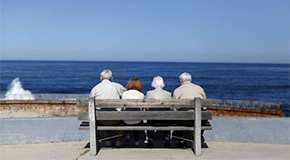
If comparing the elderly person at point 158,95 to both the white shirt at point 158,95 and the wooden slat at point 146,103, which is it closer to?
the white shirt at point 158,95

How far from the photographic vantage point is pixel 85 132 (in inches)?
279

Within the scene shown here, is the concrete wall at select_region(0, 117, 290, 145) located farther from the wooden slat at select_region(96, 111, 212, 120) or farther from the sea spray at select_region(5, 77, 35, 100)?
the sea spray at select_region(5, 77, 35, 100)

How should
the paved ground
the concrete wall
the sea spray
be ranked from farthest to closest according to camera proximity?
the sea spray, the concrete wall, the paved ground

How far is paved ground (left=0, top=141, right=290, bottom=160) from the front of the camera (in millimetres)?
5625

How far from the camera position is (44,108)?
27.2m

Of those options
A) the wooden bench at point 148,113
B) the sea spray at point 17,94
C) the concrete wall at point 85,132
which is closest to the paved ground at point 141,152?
the concrete wall at point 85,132

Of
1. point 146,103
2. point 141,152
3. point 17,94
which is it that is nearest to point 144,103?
point 146,103

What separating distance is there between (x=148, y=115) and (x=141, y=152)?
2.34 ft

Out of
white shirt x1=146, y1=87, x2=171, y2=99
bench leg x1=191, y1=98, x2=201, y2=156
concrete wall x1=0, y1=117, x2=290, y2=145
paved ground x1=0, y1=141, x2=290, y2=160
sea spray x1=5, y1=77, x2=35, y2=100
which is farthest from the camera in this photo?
sea spray x1=5, y1=77, x2=35, y2=100

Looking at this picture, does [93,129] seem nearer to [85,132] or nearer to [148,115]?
[148,115]

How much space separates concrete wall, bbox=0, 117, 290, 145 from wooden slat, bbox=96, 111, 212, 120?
155 centimetres

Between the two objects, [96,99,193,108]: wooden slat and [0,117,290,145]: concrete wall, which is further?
[0,117,290,145]: concrete wall

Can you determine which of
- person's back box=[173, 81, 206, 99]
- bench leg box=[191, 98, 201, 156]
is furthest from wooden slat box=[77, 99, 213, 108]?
person's back box=[173, 81, 206, 99]

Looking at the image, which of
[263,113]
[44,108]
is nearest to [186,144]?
[263,113]
